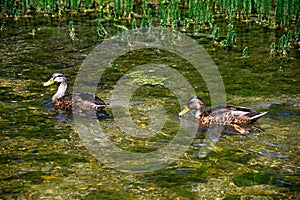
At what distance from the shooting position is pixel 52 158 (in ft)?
27.0

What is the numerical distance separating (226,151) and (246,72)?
430 cm

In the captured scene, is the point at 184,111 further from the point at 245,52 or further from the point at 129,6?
the point at 129,6

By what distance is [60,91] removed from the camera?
10.9 metres

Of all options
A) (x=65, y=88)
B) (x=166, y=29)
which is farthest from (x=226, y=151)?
(x=166, y=29)

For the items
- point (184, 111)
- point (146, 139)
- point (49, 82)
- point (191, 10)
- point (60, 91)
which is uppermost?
point (191, 10)

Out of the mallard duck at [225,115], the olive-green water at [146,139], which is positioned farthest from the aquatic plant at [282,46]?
the mallard duck at [225,115]

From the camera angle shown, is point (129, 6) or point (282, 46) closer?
point (282, 46)

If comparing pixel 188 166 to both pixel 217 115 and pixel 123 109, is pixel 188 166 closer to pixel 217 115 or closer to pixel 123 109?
pixel 217 115

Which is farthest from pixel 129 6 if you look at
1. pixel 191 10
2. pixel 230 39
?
pixel 230 39

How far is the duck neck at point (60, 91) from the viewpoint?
1068cm

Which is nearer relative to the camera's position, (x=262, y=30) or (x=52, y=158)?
(x=52, y=158)

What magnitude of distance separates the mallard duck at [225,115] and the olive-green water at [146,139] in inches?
11.0

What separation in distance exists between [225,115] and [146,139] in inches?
62.9

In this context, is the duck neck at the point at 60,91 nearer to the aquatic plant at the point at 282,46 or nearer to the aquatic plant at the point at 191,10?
the aquatic plant at the point at 282,46
